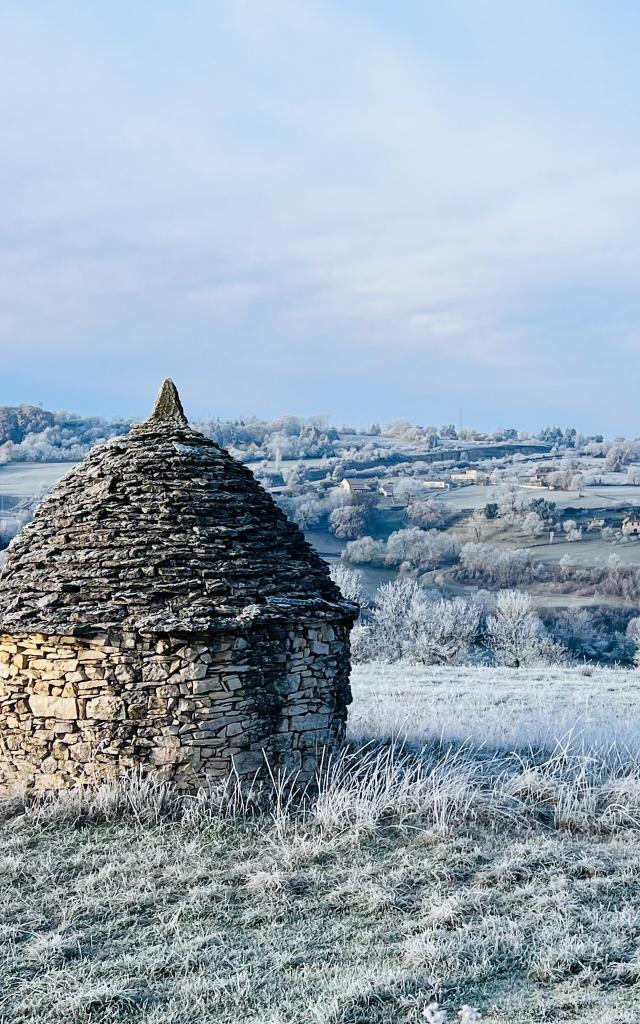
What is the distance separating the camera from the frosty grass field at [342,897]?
16.8ft

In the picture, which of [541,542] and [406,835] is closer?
[406,835]

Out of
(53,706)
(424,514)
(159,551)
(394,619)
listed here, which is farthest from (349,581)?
(53,706)

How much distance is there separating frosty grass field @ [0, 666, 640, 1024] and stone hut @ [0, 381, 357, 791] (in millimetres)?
487

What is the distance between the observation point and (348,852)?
23.5 feet

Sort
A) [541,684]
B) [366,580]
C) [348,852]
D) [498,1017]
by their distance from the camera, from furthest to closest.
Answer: [366,580] → [541,684] → [348,852] → [498,1017]

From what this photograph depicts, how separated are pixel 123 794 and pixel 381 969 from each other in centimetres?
353

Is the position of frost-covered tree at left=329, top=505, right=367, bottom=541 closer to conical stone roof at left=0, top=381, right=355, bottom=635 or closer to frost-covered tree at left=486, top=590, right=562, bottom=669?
frost-covered tree at left=486, top=590, right=562, bottom=669

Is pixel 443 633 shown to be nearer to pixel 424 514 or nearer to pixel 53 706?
pixel 424 514

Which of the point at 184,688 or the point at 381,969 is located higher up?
the point at 184,688

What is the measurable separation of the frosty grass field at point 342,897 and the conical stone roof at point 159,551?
179cm

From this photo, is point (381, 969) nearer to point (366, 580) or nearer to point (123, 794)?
point (123, 794)

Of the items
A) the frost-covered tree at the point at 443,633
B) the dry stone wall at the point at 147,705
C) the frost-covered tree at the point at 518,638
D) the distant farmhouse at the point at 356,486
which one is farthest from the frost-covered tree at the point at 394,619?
the dry stone wall at the point at 147,705

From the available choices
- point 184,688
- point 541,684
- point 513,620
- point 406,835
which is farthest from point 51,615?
point 513,620

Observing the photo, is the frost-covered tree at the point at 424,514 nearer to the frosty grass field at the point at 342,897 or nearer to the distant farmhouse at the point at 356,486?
the distant farmhouse at the point at 356,486
